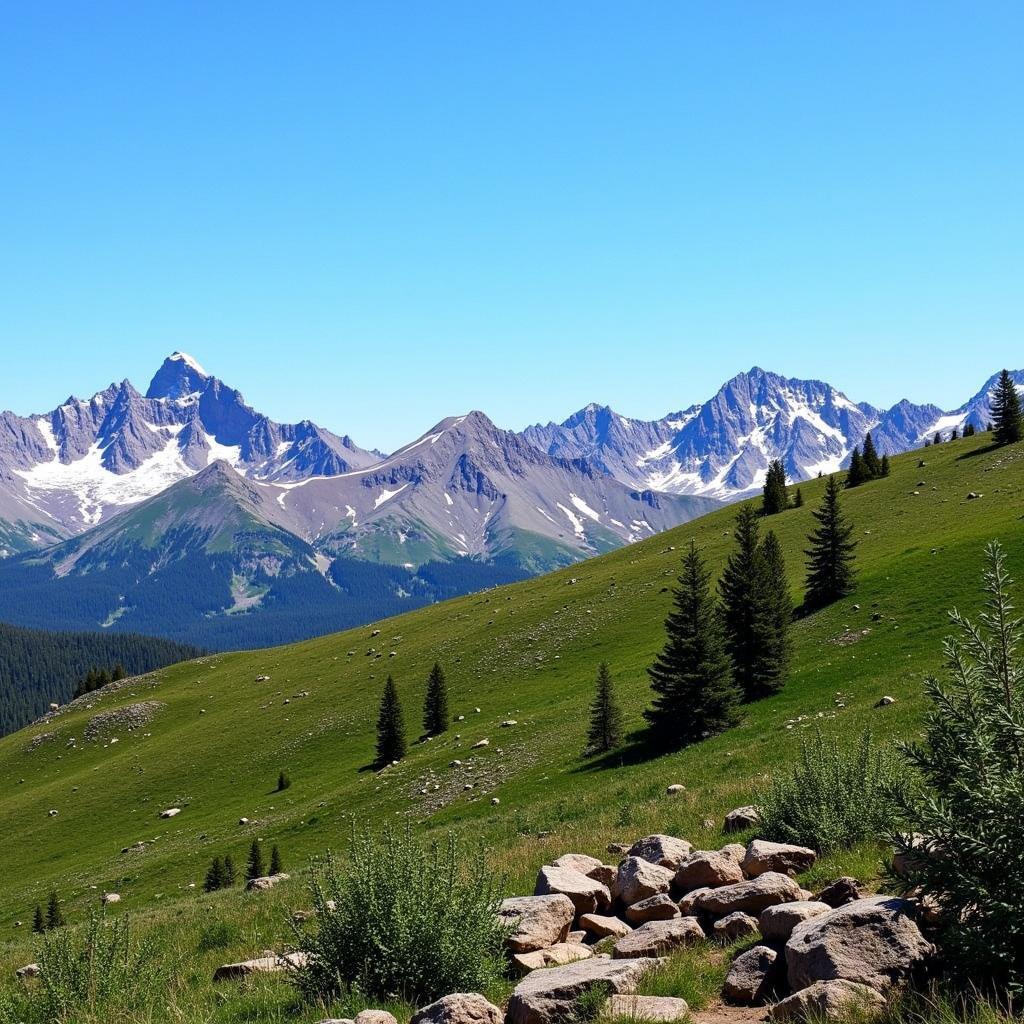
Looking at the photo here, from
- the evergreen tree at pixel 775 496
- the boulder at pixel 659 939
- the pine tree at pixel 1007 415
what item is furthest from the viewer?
the evergreen tree at pixel 775 496

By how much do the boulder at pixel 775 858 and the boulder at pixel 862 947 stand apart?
12.5 feet

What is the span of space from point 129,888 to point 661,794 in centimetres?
3475

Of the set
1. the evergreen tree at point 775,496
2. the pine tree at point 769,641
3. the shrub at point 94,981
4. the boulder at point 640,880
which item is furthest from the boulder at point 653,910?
the evergreen tree at point 775,496

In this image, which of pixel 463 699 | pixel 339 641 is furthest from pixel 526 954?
pixel 339 641

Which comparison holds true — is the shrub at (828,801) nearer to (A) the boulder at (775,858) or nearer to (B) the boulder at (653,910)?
(A) the boulder at (775,858)

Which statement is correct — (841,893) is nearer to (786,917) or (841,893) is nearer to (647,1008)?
(786,917)

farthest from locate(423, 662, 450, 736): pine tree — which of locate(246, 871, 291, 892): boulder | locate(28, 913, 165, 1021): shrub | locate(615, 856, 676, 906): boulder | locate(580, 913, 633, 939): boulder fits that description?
locate(28, 913, 165, 1021): shrub

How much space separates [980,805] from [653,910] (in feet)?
18.1

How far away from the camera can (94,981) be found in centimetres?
952

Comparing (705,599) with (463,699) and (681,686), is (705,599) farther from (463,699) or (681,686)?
(463,699)

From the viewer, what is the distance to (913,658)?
133 ft

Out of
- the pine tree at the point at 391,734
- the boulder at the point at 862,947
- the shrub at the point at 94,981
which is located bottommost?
the pine tree at the point at 391,734

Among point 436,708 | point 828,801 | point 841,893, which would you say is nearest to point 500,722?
point 436,708

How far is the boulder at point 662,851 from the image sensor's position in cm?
1331
